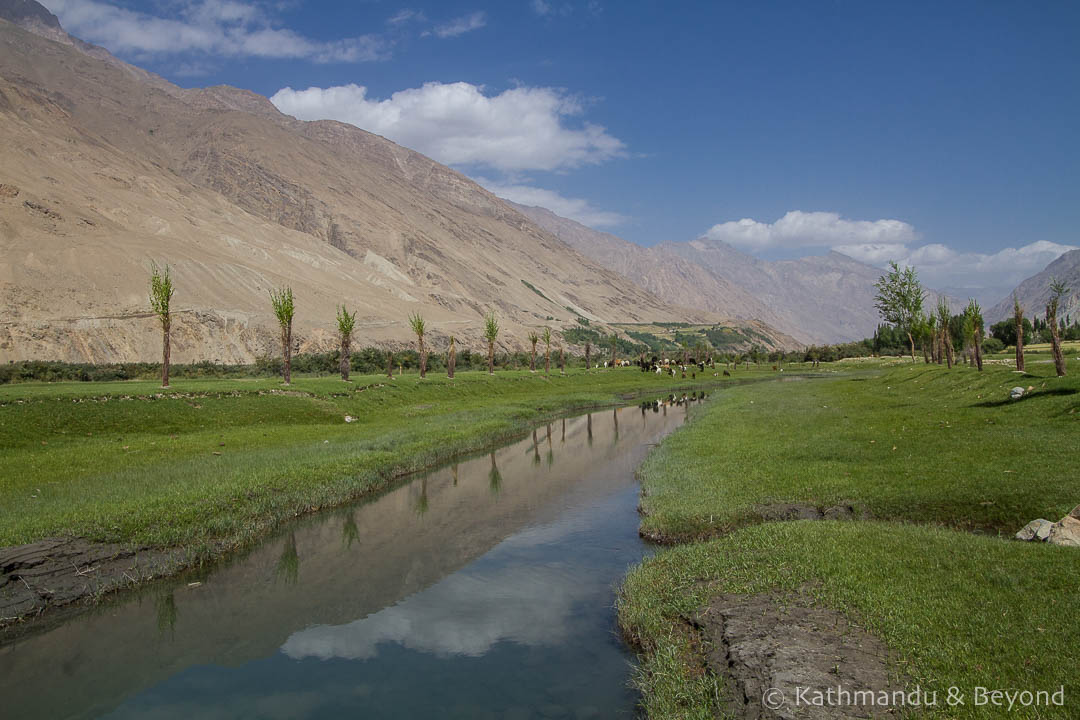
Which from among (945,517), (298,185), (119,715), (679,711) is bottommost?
(119,715)

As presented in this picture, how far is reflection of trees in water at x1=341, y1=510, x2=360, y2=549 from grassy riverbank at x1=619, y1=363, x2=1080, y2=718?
8.43 metres

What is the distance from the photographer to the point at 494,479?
2584 centimetres

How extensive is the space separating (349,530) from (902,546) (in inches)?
572

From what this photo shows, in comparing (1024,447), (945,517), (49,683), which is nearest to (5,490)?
(49,683)

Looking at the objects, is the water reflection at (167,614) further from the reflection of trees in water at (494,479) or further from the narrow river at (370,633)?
the reflection of trees in water at (494,479)

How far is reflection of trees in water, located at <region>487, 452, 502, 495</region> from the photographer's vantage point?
24.1m

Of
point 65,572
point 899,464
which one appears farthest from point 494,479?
point 65,572

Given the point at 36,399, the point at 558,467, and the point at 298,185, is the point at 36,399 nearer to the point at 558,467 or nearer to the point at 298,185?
the point at 558,467

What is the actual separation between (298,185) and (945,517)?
212 m

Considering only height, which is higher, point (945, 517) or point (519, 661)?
point (945, 517)

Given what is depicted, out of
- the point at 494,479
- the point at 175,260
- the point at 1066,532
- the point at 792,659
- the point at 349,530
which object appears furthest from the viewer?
the point at 175,260

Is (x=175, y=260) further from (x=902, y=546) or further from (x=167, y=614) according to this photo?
(x=902, y=546)

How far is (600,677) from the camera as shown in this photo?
10320 millimetres

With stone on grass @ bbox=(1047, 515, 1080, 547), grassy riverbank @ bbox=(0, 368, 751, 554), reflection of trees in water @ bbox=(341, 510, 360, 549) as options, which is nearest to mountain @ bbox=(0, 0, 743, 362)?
grassy riverbank @ bbox=(0, 368, 751, 554)
